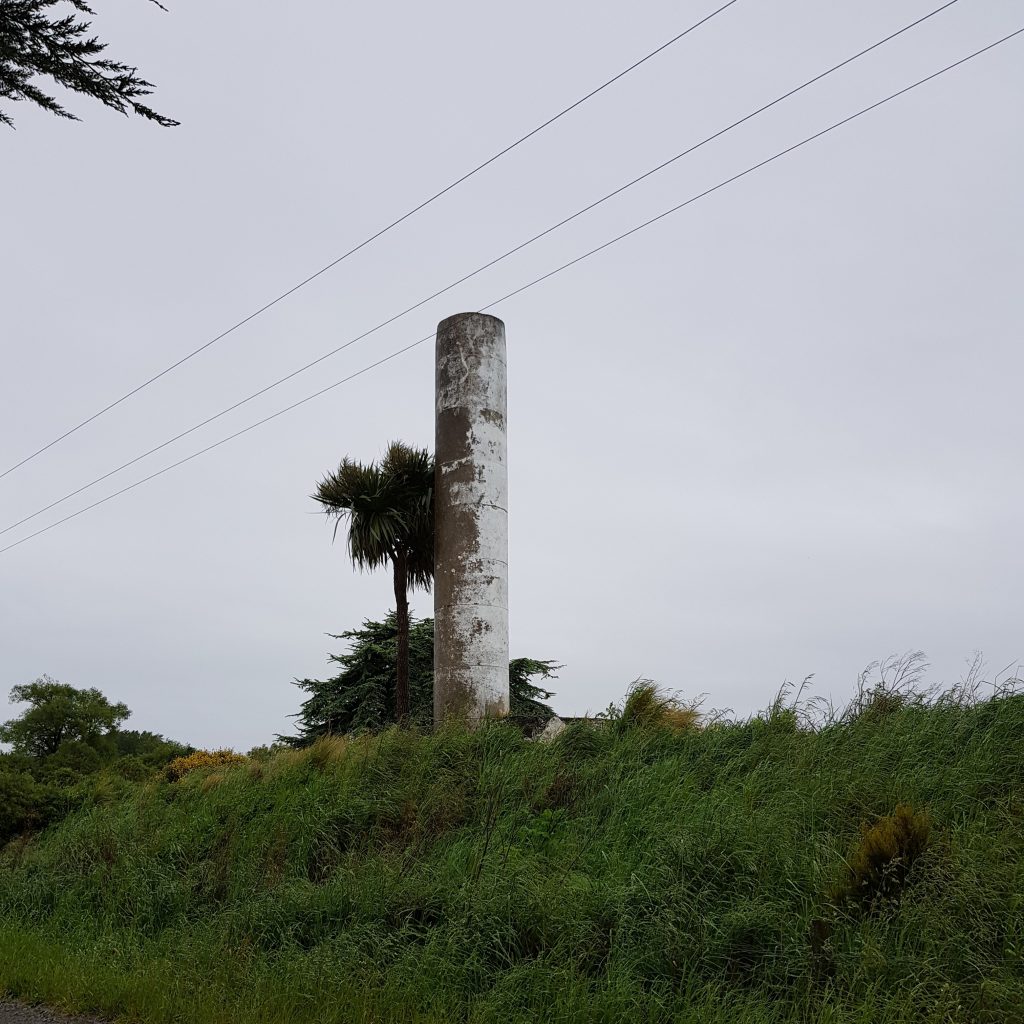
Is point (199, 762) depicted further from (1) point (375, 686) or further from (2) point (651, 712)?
(2) point (651, 712)

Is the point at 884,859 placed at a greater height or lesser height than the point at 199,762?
lesser

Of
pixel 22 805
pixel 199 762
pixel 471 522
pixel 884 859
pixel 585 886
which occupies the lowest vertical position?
pixel 585 886

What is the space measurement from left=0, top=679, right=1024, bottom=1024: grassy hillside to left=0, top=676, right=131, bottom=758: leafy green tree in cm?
2752

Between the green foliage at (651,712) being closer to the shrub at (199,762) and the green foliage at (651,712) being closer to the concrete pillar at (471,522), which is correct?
the concrete pillar at (471,522)

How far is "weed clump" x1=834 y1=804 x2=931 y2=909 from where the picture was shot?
6031 mm

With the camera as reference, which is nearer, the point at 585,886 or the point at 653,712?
the point at 585,886

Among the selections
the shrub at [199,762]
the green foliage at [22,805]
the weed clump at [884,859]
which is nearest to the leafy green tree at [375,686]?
the shrub at [199,762]

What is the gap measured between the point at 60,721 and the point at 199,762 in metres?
22.4

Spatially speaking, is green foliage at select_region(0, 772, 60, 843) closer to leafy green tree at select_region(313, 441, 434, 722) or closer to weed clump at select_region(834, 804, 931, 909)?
leafy green tree at select_region(313, 441, 434, 722)

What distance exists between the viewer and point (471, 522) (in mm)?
15109

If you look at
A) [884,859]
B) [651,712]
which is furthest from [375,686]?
[884,859]

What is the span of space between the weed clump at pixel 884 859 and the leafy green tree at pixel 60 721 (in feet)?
117

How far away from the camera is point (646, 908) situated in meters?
6.49

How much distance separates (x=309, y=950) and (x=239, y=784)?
535 centimetres
